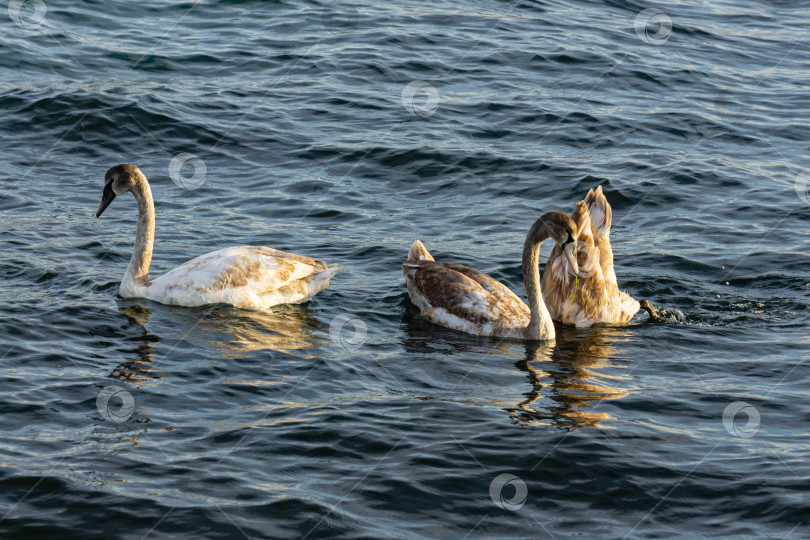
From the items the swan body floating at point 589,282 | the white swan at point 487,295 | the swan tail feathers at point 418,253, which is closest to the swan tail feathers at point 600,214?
the swan body floating at point 589,282

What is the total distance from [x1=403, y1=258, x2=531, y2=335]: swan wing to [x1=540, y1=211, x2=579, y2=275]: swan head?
34.1 inches

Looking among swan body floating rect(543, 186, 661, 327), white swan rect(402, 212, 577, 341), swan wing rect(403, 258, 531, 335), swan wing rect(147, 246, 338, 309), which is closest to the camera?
white swan rect(402, 212, 577, 341)

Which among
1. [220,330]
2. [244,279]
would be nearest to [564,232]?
[244,279]

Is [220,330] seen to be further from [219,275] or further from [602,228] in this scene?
[602,228]

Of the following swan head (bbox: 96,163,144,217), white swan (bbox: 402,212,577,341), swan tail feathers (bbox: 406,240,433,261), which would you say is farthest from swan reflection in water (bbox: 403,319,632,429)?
swan head (bbox: 96,163,144,217)

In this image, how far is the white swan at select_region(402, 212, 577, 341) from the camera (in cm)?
1100

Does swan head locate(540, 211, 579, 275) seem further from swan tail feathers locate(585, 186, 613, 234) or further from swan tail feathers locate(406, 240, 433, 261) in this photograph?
swan tail feathers locate(406, 240, 433, 261)

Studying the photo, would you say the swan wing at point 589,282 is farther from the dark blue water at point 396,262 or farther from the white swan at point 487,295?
the white swan at point 487,295

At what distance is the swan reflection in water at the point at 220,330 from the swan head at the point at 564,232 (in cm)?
260

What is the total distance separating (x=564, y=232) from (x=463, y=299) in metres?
1.37

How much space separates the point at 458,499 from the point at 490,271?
5.86 m

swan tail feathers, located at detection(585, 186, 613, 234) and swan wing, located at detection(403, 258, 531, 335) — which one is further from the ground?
swan tail feathers, located at detection(585, 186, 613, 234)

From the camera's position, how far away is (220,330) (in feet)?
34.7

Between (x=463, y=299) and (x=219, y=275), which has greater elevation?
(x=219, y=275)
